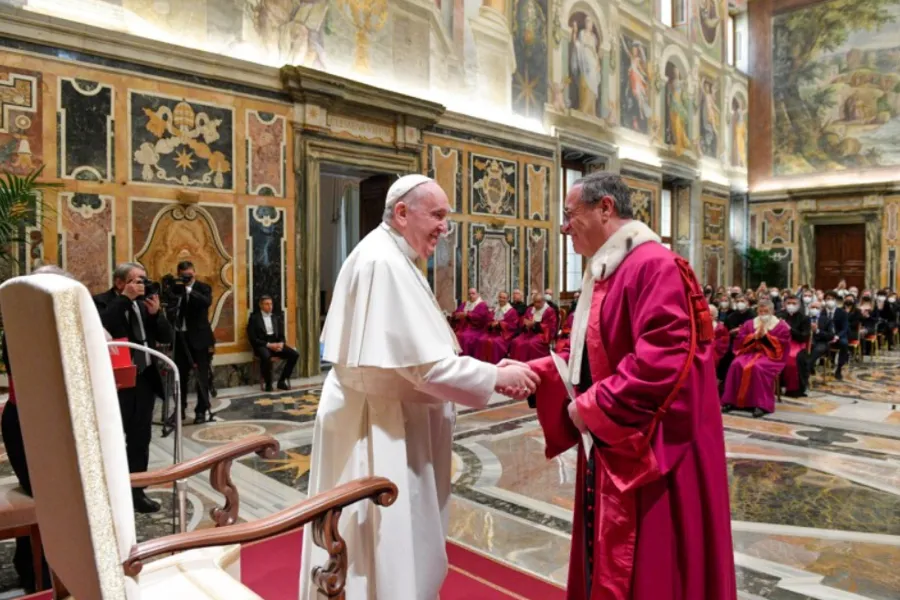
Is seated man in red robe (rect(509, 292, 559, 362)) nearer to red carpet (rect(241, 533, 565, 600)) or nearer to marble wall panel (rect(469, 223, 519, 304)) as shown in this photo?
marble wall panel (rect(469, 223, 519, 304))

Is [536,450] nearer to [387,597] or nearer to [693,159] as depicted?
[387,597]

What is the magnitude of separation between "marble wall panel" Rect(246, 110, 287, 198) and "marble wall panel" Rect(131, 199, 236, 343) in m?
0.58

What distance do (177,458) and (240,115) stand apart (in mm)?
6809

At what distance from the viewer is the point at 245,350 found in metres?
8.77

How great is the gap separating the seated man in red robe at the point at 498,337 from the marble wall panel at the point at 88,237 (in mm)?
5377

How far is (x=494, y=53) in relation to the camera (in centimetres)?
1264

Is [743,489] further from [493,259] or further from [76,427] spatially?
[493,259]

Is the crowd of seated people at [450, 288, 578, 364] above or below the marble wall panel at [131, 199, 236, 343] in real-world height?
below

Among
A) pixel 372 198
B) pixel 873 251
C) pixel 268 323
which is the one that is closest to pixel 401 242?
pixel 268 323

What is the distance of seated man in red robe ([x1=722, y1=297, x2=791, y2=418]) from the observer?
7.60 m

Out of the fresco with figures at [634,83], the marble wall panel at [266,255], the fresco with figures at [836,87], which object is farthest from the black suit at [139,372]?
the fresco with figures at [836,87]

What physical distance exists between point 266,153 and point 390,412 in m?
7.51

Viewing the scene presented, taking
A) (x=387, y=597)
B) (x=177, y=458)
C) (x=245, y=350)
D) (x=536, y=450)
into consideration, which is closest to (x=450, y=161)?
(x=245, y=350)

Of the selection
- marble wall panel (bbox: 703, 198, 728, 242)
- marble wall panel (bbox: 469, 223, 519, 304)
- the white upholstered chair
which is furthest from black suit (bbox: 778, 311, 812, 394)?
marble wall panel (bbox: 703, 198, 728, 242)
